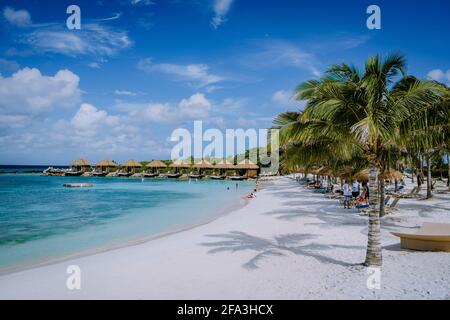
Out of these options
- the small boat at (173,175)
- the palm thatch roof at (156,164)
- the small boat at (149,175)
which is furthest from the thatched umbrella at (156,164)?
the small boat at (173,175)

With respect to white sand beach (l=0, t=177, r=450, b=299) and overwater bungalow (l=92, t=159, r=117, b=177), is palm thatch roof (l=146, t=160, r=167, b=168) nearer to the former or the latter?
overwater bungalow (l=92, t=159, r=117, b=177)

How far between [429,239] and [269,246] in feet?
11.4

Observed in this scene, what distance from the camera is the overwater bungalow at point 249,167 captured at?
59.9 meters

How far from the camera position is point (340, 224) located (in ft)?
36.3

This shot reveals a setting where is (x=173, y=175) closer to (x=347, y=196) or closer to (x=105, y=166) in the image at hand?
(x=105, y=166)

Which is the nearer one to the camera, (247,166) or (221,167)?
(247,166)

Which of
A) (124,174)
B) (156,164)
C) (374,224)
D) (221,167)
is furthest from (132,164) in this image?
(374,224)

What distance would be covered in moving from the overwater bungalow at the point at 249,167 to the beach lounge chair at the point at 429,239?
Answer: 5213 centimetres

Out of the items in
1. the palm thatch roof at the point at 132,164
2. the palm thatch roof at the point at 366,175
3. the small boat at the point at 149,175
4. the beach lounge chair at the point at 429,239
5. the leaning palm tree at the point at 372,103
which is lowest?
the small boat at the point at 149,175

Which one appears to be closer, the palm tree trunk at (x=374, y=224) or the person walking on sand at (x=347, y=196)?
the palm tree trunk at (x=374, y=224)

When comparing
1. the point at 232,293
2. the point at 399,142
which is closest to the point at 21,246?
the point at 232,293

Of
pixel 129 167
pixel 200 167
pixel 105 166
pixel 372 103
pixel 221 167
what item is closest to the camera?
pixel 372 103

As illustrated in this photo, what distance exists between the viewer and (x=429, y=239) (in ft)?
22.5

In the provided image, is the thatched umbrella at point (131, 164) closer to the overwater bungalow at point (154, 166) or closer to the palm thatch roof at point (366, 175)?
the overwater bungalow at point (154, 166)
